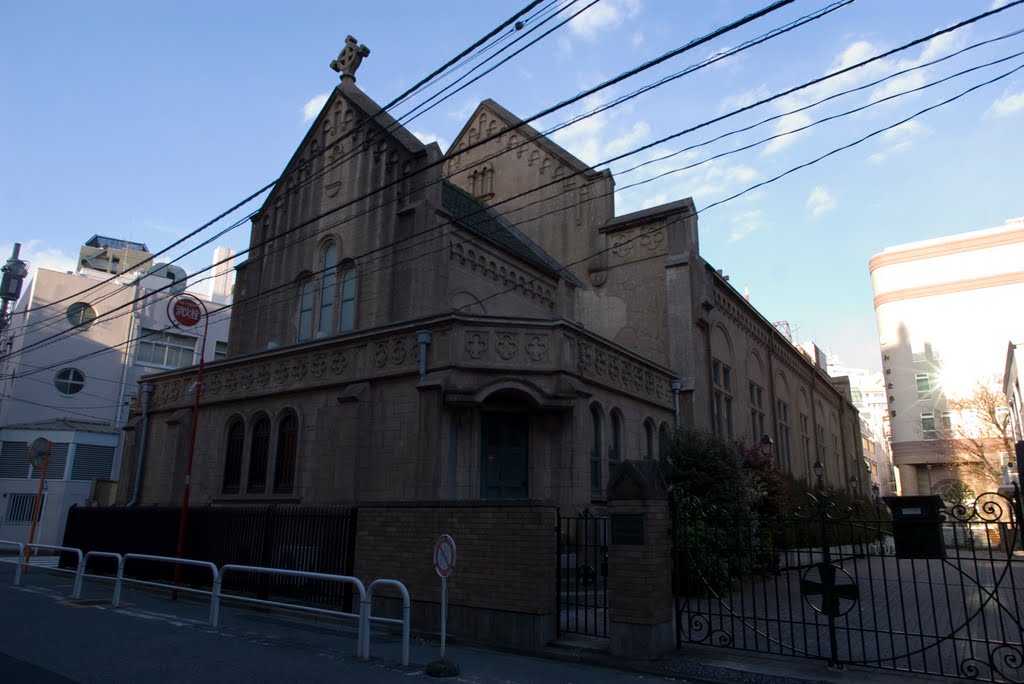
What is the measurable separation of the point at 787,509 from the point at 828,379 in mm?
32414

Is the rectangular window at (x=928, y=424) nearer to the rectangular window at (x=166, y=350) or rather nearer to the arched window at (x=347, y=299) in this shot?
the arched window at (x=347, y=299)

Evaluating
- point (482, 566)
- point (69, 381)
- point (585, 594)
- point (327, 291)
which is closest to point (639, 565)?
point (585, 594)

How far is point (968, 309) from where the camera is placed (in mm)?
57625

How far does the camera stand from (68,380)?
126 ft

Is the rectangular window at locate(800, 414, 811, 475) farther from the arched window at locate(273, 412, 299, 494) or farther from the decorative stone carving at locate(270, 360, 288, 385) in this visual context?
the decorative stone carving at locate(270, 360, 288, 385)

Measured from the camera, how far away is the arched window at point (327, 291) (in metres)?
21.7

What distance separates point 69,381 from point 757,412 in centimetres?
3693

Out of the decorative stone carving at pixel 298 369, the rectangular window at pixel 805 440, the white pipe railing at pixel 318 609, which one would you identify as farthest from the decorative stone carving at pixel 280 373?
the rectangular window at pixel 805 440

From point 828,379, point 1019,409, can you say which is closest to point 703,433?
point 1019,409

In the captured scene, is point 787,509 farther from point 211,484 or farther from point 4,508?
point 4,508

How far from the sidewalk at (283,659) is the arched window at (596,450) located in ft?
24.9

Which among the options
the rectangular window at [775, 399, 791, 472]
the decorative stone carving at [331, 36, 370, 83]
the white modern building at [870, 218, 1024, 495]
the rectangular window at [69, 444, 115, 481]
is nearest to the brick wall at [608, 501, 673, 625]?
the decorative stone carving at [331, 36, 370, 83]

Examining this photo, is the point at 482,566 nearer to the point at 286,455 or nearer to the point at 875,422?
the point at 286,455

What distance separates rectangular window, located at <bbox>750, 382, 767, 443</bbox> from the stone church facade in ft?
1.14
